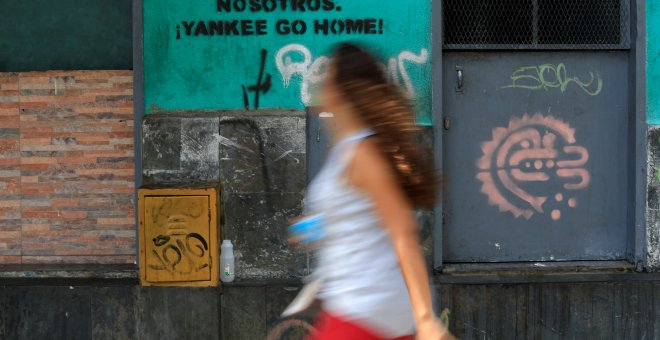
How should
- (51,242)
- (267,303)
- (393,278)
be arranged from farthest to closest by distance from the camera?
(51,242), (267,303), (393,278)

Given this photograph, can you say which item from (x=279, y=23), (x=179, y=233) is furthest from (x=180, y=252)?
(x=279, y=23)

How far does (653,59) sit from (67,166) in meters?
4.72

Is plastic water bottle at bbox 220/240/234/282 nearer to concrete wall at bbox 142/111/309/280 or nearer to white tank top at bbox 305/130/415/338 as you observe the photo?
concrete wall at bbox 142/111/309/280

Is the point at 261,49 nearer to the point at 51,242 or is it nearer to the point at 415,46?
the point at 415,46

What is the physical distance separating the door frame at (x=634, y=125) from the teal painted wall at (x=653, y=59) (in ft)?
0.13

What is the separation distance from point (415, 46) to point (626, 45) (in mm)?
1687

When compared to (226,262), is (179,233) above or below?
above

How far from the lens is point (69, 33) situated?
6742 millimetres

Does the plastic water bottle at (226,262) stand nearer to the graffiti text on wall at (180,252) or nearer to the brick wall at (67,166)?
the graffiti text on wall at (180,252)

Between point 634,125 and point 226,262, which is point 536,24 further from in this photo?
point 226,262

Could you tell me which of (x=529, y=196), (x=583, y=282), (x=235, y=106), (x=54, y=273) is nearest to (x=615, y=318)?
(x=583, y=282)

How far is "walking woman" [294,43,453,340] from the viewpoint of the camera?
294 cm

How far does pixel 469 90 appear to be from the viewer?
21.5 feet

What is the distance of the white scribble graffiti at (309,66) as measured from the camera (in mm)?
6398
